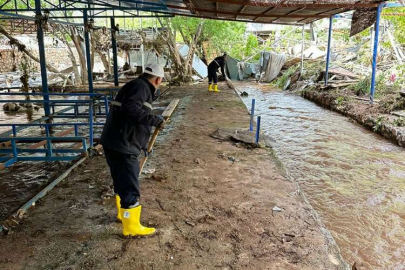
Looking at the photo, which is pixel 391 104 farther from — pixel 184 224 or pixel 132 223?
pixel 132 223

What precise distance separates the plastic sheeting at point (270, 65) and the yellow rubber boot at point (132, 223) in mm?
21706

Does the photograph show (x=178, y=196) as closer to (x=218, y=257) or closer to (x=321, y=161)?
(x=218, y=257)

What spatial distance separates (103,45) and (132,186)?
14.4 meters

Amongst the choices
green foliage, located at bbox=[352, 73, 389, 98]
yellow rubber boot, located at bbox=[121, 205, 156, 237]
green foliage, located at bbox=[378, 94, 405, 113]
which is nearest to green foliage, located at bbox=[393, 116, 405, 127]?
green foliage, located at bbox=[378, 94, 405, 113]

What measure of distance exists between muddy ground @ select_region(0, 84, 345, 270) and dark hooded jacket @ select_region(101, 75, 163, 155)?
1.00m

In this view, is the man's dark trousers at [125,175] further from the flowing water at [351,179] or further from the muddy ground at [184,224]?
the flowing water at [351,179]

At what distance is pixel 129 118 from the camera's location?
3180mm

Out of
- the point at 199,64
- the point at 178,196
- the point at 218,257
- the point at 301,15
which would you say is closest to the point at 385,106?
the point at 301,15

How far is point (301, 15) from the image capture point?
12.3m

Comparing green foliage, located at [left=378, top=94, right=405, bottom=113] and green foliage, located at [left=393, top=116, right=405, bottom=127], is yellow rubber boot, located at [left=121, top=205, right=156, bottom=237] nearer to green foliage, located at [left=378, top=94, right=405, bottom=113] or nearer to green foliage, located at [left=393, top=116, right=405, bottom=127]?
green foliage, located at [left=393, top=116, right=405, bottom=127]

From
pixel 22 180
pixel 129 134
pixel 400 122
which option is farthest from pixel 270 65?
pixel 129 134

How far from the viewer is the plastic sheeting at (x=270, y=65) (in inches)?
922

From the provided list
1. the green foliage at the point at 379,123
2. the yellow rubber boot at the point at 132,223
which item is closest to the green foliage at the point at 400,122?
the green foliage at the point at 379,123

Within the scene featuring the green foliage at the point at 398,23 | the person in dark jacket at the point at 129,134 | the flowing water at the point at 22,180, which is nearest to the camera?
the person in dark jacket at the point at 129,134
